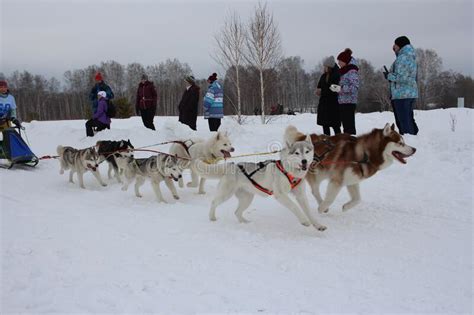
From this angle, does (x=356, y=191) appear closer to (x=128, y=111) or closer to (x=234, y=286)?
(x=234, y=286)

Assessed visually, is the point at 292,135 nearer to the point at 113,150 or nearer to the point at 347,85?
the point at 347,85

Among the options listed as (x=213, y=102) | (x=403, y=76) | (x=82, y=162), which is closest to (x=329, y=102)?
(x=403, y=76)

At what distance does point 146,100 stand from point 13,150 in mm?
4304

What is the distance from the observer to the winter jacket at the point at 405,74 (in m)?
7.08

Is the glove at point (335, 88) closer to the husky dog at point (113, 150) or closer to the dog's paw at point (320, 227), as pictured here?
the dog's paw at point (320, 227)

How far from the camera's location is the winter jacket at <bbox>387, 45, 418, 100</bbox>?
23.2 ft

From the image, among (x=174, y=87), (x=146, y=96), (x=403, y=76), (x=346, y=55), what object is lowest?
(x=403, y=76)

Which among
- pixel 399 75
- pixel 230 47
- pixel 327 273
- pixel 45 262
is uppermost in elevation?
pixel 230 47

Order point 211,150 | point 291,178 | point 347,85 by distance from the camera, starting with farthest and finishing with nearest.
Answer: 1. point 347,85
2. point 211,150
3. point 291,178

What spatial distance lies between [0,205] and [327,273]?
475 cm

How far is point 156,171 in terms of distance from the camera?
602 centimetres

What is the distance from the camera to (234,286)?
2996mm

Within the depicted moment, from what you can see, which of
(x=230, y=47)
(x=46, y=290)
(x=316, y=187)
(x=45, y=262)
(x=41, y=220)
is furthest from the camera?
(x=230, y=47)

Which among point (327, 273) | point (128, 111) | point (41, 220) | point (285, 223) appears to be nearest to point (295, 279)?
point (327, 273)
